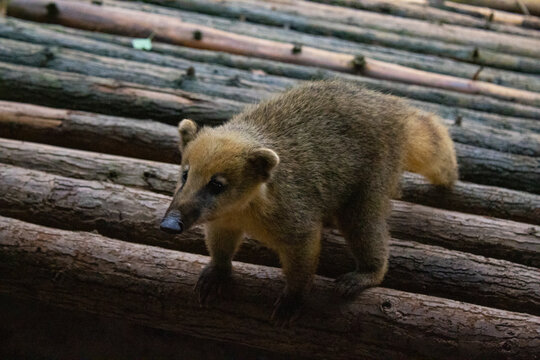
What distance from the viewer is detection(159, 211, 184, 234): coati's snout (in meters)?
2.47

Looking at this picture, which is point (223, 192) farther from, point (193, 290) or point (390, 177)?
point (390, 177)

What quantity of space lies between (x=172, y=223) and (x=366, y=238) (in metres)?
1.25

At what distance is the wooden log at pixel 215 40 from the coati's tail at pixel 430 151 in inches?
84.8

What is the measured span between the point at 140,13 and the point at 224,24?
100 cm

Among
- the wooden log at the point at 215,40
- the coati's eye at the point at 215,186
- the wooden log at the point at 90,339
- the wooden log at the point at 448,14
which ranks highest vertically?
the wooden log at the point at 448,14

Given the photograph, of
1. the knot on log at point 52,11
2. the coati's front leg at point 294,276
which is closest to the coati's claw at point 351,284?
the coati's front leg at point 294,276

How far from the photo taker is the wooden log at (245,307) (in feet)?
9.32

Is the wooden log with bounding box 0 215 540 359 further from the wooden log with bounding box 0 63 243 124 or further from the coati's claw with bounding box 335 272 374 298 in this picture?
the wooden log with bounding box 0 63 243 124

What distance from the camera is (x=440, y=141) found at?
12.3 ft

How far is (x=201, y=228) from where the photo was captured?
3562 mm

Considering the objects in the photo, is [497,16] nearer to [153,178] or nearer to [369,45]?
[369,45]

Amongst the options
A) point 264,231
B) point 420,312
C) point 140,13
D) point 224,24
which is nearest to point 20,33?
point 140,13

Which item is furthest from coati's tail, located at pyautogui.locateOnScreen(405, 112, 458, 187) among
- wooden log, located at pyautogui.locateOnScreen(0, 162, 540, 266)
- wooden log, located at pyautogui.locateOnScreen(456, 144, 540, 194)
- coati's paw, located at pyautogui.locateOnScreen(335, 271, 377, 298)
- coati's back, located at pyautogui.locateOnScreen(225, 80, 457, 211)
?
coati's paw, located at pyautogui.locateOnScreen(335, 271, 377, 298)

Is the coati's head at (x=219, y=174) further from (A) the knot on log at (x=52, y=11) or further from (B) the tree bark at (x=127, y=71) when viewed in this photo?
(A) the knot on log at (x=52, y=11)
